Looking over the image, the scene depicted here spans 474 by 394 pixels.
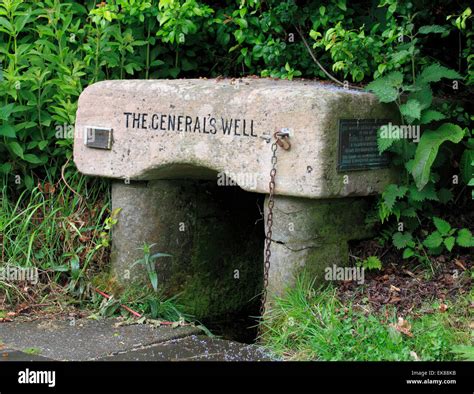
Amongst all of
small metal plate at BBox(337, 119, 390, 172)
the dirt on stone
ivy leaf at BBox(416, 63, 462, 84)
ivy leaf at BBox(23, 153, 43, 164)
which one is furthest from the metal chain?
ivy leaf at BBox(23, 153, 43, 164)

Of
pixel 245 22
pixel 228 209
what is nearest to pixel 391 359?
pixel 228 209

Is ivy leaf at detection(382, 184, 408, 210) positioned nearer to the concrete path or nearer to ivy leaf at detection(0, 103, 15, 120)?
the concrete path

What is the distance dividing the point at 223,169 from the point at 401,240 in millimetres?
1173

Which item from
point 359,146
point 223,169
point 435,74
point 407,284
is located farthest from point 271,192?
point 435,74

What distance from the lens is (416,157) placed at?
17.2 feet

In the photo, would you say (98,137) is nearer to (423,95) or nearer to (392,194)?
(392,194)

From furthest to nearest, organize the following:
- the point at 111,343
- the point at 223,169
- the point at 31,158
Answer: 1. the point at 31,158
2. the point at 223,169
3. the point at 111,343

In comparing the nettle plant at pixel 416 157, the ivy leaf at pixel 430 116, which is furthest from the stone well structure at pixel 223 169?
the ivy leaf at pixel 430 116

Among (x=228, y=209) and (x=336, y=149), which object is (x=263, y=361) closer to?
(x=336, y=149)

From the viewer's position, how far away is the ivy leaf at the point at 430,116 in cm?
526

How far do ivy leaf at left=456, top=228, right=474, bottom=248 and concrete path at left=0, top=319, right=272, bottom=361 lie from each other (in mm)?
A: 1405

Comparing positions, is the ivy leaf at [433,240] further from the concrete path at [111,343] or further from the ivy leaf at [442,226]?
the concrete path at [111,343]

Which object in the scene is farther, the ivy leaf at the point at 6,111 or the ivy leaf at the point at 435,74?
the ivy leaf at the point at 6,111

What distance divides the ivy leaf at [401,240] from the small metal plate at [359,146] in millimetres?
445
